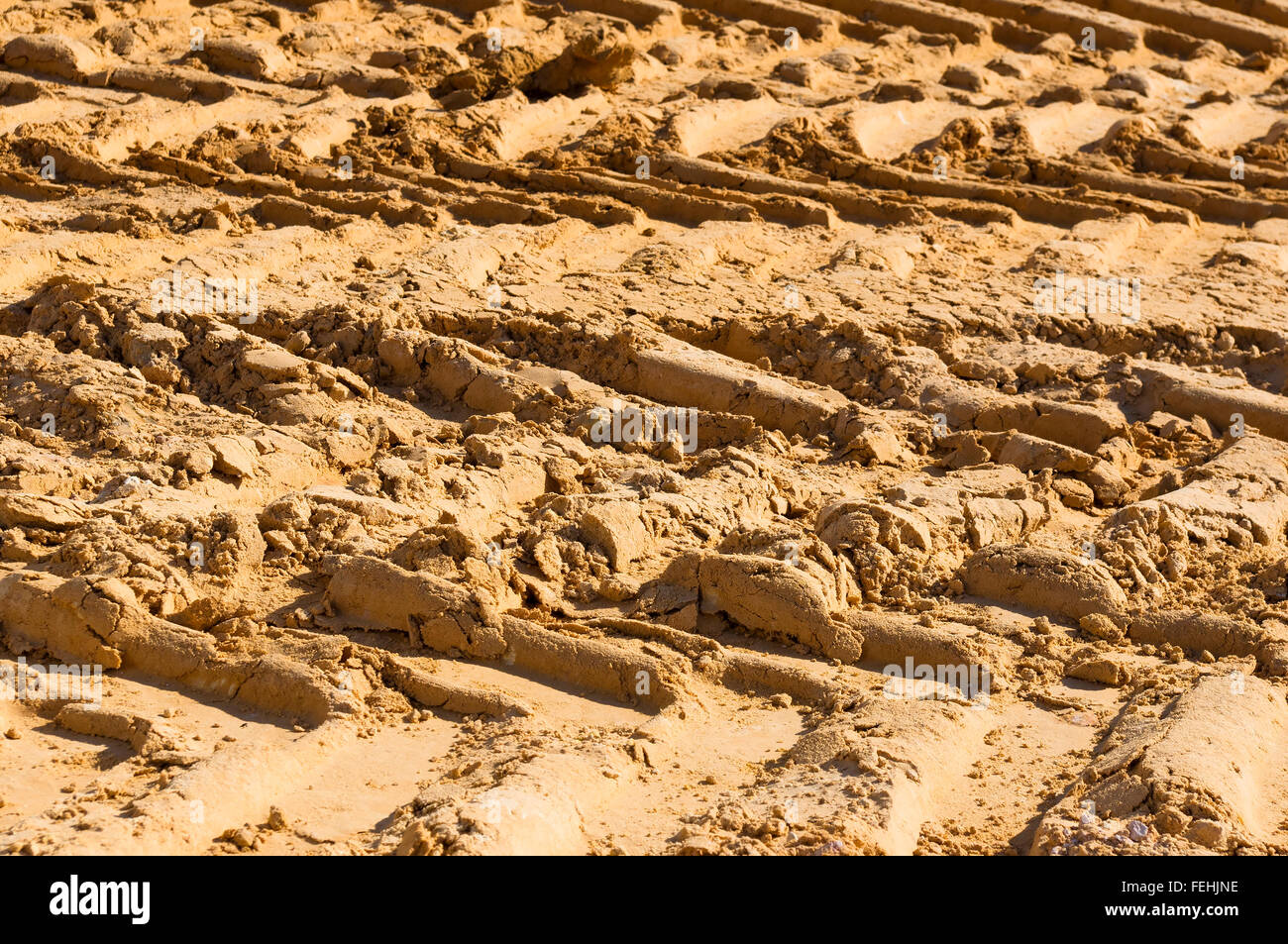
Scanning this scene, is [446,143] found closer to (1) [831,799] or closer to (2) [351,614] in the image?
(2) [351,614]

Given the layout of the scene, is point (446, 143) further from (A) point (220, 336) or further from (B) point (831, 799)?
(B) point (831, 799)

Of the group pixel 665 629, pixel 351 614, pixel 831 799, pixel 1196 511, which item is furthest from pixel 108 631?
pixel 1196 511

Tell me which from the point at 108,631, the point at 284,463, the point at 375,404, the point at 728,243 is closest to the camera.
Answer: the point at 108,631

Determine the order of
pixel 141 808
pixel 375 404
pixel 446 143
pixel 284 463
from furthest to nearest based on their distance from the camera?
1. pixel 446 143
2. pixel 375 404
3. pixel 284 463
4. pixel 141 808

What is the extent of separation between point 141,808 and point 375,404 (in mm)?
2891

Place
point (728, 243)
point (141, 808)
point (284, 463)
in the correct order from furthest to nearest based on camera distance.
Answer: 1. point (728, 243)
2. point (284, 463)
3. point (141, 808)

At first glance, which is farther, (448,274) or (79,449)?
(448,274)

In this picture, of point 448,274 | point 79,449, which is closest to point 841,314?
point 448,274

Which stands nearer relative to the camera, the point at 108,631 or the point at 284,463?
the point at 108,631

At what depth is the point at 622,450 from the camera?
19.9 ft

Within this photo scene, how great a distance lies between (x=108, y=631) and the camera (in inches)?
177

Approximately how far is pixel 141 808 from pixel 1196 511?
390cm

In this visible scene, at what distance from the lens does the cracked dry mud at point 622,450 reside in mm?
4027

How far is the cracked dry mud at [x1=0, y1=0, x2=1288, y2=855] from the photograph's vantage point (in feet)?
13.2
